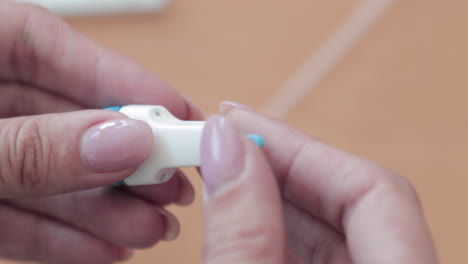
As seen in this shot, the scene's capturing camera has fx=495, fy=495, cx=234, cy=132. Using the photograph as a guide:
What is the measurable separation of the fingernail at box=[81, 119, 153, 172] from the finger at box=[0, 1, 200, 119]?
5.0 inches

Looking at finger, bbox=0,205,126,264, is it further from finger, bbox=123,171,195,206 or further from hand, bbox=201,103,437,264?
hand, bbox=201,103,437,264

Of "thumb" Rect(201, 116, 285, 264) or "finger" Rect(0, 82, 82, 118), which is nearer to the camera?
"thumb" Rect(201, 116, 285, 264)

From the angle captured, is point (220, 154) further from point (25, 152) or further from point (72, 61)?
point (72, 61)

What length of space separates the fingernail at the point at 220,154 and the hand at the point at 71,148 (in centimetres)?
6

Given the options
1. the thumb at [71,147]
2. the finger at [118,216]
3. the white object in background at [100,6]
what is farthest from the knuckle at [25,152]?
the white object in background at [100,6]

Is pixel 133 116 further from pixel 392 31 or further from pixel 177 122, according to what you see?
pixel 392 31

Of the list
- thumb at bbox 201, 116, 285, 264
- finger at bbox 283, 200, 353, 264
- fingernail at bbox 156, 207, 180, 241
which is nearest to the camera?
thumb at bbox 201, 116, 285, 264

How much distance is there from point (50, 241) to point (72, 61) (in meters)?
0.20

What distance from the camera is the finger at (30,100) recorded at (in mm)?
529

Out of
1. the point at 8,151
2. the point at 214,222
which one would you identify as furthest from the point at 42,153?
the point at 214,222

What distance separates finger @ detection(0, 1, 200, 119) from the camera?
0.48 metres

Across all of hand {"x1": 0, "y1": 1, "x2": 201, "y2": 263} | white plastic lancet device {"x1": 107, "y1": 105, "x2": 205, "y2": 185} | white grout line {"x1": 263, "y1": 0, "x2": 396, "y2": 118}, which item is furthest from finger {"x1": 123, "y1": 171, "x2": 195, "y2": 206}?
white grout line {"x1": 263, "y1": 0, "x2": 396, "y2": 118}

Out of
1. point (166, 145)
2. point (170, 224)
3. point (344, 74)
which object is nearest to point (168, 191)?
point (170, 224)

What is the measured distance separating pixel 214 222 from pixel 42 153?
146 mm
